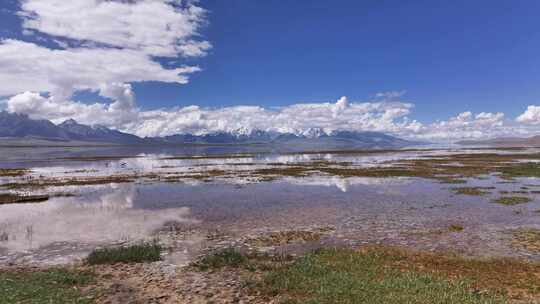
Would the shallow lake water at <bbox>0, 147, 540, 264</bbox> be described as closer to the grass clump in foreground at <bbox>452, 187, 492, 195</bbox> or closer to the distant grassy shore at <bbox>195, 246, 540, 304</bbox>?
the grass clump in foreground at <bbox>452, 187, 492, 195</bbox>

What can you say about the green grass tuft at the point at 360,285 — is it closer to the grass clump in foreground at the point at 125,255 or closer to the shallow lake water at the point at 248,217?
the shallow lake water at the point at 248,217

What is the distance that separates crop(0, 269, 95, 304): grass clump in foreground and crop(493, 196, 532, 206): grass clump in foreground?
3869 centimetres

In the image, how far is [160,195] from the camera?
44156 mm

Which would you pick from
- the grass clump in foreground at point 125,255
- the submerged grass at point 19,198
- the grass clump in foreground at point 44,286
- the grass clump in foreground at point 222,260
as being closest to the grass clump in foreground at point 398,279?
the grass clump in foreground at point 222,260

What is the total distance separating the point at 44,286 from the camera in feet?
48.6

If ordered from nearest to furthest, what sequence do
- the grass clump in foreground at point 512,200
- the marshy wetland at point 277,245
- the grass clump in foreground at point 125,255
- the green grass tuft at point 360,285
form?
the green grass tuft at point 360,285, the marshy wetland at point 277,245, the grass clump in foreground at point 125,255, the grass clump in foreground at point 512,200

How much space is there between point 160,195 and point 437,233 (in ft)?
108

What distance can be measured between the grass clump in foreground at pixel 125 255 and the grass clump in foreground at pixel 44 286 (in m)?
1.90

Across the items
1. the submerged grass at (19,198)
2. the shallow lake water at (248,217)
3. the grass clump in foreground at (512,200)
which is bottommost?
the shallow lake water at (248,217)

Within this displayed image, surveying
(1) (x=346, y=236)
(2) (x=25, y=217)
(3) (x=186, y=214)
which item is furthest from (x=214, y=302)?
(2) (x=25, y=217)

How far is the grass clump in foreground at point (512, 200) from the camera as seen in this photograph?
3550cm

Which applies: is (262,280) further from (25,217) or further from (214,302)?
(25,217)

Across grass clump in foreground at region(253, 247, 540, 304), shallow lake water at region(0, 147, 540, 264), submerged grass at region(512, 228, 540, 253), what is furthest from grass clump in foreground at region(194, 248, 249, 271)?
submerged grass at region(512, 228, 540, 253)

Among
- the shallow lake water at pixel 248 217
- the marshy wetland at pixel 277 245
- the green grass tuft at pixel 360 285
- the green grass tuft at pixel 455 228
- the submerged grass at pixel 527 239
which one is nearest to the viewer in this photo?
the green grass tuft at pixel 360 285
